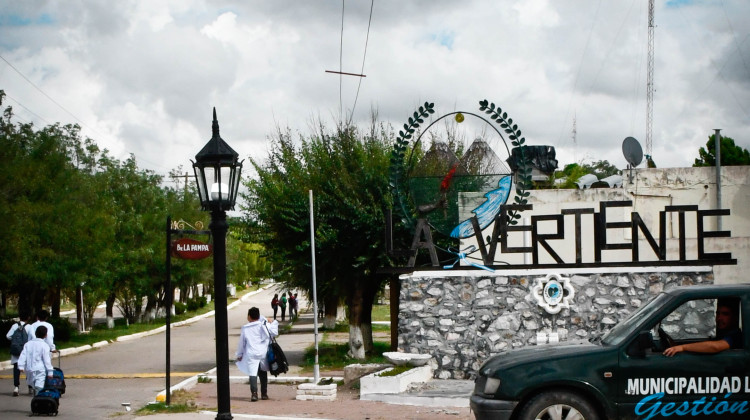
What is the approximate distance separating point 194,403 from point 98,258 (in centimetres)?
1808

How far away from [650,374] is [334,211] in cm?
1478

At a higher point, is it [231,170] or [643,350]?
[231,170]

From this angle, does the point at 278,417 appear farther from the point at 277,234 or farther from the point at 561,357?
the point at 277,234

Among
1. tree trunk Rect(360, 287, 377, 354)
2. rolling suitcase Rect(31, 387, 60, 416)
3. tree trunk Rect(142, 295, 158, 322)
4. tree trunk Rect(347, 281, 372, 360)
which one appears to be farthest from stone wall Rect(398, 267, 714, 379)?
tree trunk Rect(142, 295, 158, 322)

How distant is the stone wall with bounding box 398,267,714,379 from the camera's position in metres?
15.6

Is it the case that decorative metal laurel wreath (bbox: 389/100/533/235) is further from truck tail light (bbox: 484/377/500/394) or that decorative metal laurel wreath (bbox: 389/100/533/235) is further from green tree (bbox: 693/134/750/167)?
green tree (bbox: 693/134/750/167)

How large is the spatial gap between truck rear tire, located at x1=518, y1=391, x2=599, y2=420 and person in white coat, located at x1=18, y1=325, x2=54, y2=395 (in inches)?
349

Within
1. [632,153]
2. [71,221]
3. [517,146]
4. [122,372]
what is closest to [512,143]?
[517,146]

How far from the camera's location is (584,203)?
2192 centimetres

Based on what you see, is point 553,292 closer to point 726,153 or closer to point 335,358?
point 335,358

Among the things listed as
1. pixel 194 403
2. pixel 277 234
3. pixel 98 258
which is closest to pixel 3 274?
pixel 98 258

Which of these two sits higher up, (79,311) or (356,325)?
(356,325)

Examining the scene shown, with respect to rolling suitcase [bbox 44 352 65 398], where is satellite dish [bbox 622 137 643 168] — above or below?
above

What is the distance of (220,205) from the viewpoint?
9141 mm
